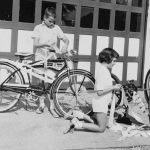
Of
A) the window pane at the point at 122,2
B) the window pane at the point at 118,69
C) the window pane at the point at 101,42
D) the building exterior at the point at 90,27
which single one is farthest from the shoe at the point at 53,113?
the window pane at the point at 122,2

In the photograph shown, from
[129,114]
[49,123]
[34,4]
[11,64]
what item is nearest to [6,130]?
[49,123]

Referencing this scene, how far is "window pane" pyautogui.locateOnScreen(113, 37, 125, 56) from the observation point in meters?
10.1

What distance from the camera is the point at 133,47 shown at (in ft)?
33.9

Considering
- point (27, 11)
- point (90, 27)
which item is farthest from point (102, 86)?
point (90, 27)

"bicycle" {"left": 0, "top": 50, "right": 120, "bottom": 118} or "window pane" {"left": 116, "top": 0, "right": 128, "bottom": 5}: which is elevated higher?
"window pane" {"left": 116, "top": 0, "right": 128, "bottom": 5}

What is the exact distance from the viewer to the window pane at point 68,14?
9531 millimetres

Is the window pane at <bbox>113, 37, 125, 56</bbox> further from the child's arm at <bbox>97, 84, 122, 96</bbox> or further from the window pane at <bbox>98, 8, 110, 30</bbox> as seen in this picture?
the child's arm at <bbox>97, 84, 122, 96</bbox>

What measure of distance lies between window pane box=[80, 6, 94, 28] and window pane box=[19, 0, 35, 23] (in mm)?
1066

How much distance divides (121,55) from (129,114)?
11.1 ft

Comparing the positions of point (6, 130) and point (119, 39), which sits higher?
point (119, 39)

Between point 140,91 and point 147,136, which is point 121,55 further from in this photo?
point 147,136

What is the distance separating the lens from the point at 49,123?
6.96 meters

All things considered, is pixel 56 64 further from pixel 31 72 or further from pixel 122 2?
pixel 122 2

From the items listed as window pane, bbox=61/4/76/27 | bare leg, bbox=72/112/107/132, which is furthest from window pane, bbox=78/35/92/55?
bare leg, bbox=72/112/107/132
